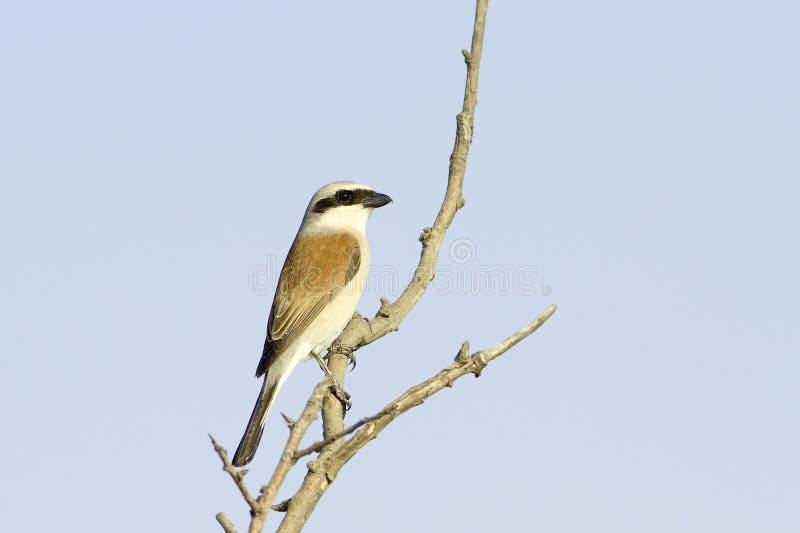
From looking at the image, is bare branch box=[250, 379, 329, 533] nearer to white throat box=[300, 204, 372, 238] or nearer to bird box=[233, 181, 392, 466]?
bird box=[233, 181, 392, 466]

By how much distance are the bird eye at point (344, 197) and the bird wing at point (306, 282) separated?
0.93ft

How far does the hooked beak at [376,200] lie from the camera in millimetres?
6918

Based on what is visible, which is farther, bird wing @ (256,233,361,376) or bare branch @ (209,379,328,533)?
bird wing @ (256,233,361,376)

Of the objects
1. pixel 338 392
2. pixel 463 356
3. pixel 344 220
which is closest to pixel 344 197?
pixel 344 220

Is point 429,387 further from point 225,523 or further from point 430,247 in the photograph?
point 430,247

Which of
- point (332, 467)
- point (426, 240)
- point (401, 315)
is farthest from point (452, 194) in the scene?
point (332, 467)

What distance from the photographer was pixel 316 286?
20.9ft

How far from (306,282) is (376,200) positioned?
0.93 m

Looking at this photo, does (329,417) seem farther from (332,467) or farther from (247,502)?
(247,502)

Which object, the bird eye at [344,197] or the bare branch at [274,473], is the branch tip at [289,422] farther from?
the bird eye at [344,197]

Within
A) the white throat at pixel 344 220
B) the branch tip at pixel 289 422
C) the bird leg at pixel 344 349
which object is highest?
the white throat at pixel 344 220

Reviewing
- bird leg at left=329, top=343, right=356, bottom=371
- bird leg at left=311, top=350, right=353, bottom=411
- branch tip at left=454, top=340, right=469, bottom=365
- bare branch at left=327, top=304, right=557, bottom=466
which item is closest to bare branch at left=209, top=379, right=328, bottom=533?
bare branch at left=327, top=304, right=557, bottom=466

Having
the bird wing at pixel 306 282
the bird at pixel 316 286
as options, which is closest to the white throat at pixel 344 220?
the bird at pixel 316 286

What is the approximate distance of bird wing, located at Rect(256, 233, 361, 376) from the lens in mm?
6102
